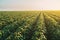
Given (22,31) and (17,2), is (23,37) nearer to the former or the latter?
(22,31)

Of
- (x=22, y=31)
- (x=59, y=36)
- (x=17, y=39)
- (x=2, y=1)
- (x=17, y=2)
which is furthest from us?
(x=17, y=2)

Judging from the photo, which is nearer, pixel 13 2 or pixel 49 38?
pixel 49 38

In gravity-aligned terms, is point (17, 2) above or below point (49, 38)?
above

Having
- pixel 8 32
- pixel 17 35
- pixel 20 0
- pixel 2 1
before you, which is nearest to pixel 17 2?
pixel 20 0

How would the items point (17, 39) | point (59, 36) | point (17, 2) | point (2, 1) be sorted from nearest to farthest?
1. point (17, 39)
2. point (59, 36)
3. point (2, 1)
4. point (17, 2)

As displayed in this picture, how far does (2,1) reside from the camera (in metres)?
13.1

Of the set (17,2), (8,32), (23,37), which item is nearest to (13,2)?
(17,2)

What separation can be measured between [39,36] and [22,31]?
3.61ft

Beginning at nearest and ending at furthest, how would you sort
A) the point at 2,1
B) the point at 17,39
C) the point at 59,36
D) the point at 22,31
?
the point at 17,39, the point at 59,36, the point at 22,31, the point at 2,1

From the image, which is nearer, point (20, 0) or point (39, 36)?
point (39, 36)

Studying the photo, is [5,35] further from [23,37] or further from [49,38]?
[49,38]

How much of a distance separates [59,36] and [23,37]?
1.69 metres

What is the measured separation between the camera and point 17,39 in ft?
23.0

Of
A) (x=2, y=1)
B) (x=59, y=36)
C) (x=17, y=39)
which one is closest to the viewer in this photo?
(x=17, y=39)
